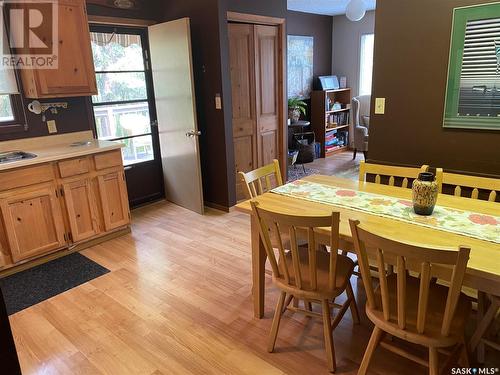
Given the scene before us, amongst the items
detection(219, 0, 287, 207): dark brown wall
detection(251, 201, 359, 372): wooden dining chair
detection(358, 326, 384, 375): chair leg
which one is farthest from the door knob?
detection(358, 326, 384, 375): chair leg

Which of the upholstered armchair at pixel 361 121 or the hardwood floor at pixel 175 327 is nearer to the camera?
the hardwood floor at pixel 175 327

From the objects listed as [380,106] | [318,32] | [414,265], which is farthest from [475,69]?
[318,32]

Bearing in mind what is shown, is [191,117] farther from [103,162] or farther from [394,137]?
[394,137]

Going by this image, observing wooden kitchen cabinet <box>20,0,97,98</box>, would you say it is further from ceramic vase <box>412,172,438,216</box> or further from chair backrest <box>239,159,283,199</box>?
ceramic vase <box>412,172,438,216</box>

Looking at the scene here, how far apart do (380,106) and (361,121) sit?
372 centimetres

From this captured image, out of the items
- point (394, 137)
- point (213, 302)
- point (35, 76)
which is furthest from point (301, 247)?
point (35, 76)

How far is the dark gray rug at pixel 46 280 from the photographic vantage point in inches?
103

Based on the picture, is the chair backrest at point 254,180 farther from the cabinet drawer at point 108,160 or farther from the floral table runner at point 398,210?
the cabinet drawer at point 108,160

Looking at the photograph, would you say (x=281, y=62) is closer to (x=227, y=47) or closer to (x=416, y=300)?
(x=227, y=47)

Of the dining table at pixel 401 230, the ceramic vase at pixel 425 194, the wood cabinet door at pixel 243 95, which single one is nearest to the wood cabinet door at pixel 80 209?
the wood cabinet door at pixel 243 95

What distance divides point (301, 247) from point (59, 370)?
1.51 meters

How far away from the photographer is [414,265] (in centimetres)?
152

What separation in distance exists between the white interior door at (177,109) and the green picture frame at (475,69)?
2.36 meters

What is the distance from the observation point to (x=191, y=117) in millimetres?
3826
